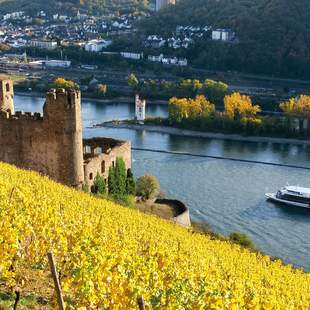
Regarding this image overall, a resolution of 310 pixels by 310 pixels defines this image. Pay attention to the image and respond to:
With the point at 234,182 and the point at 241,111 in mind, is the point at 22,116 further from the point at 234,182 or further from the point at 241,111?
the point at 241,111

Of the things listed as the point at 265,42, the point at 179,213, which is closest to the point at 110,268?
the point at 179,213

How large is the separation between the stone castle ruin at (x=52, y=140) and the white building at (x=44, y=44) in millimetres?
81646

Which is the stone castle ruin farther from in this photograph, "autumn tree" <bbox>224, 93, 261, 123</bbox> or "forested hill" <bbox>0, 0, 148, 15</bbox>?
"forested hill" <bbox>0, 0, 148, 15</bbox>

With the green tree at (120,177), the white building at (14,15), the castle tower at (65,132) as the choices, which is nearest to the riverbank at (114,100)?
the green tree at (120,177)

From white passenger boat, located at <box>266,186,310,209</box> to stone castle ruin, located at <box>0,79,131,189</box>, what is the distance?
13569mm

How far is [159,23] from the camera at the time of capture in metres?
110

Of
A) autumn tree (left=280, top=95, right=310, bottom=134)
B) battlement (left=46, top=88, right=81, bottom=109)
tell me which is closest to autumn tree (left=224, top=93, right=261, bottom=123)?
autumn tree (left=280, top=95, right=310, bottom=134)

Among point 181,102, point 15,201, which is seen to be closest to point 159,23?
point 181,102

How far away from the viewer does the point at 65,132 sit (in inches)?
909

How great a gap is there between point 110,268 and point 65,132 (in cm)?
1387

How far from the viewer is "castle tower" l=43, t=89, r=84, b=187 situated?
74.8 ft

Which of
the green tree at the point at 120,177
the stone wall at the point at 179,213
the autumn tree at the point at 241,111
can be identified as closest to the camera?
the stone wall at the point at 179,213

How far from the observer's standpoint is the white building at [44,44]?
105m

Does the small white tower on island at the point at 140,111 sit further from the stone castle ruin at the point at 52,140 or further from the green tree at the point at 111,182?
the stone castle ruin at the point at 52,140
